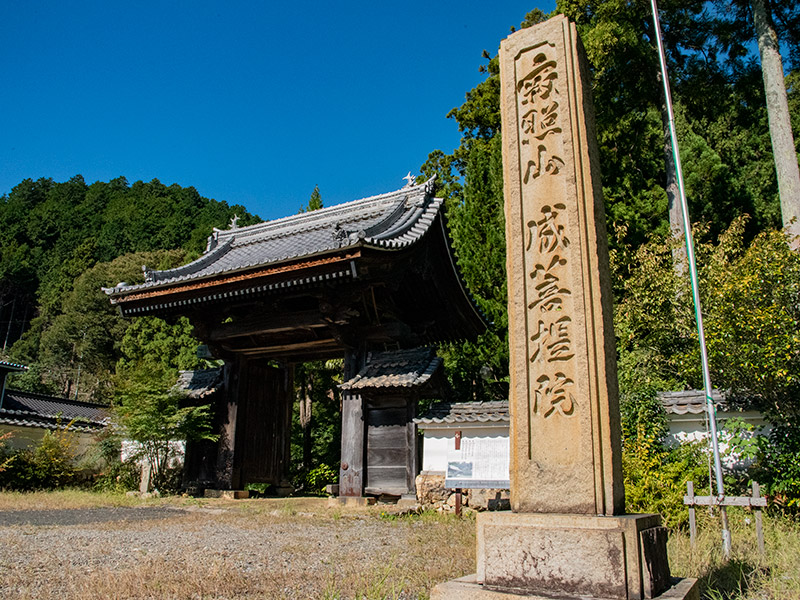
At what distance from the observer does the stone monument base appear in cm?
266

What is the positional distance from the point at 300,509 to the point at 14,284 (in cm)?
4305

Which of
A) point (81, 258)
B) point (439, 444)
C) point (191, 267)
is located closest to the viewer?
point (439, 444)

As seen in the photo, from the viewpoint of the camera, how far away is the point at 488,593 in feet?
9.17

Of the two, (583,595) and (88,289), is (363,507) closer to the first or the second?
(583,595)

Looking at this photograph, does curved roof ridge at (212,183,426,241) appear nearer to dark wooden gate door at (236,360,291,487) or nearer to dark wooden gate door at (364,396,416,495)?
dark wooden gate door at (236,360,291,487)

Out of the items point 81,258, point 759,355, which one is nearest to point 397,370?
point 759,355

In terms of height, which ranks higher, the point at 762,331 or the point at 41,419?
the point at 762,331

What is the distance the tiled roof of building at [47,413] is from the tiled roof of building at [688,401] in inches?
605

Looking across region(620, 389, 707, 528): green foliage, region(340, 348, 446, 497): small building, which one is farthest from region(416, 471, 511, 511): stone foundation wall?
region(620, 389, 707, 528): green foliage

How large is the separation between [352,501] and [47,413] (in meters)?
15.5

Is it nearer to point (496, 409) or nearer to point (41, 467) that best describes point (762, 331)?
point (496, 409)

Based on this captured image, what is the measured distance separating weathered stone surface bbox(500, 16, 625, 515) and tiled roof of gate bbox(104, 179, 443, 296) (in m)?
5.43

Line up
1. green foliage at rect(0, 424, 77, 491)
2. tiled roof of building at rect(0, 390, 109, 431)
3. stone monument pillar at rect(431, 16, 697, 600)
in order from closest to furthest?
stone monument pillar at rect(431, 16, 697, 600)
green foliage at rect(0, 424, 77, 491)
tiled roof of building at rect(0, 390, 109, 431)

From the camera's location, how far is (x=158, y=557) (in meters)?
4.42
